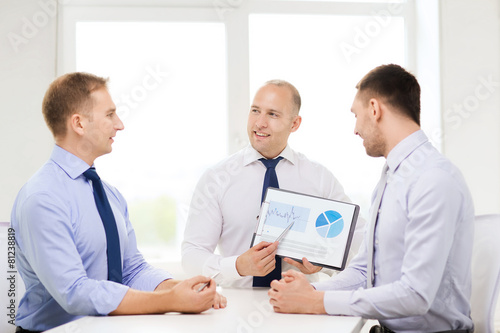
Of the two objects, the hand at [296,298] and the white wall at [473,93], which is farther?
the white wall at [473,93]

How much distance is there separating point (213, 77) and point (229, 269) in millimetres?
1868

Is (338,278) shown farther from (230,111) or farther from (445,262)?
(230,111)

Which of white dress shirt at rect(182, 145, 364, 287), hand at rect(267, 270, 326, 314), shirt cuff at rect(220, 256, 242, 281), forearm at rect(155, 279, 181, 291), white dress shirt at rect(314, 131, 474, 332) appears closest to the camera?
white dress shirt at rect(314, 131, 474, 332)

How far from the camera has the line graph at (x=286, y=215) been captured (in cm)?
213

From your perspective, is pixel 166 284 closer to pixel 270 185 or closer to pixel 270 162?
pixel 270 185

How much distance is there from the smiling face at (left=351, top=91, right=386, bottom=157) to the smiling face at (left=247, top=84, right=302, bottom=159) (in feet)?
2.30

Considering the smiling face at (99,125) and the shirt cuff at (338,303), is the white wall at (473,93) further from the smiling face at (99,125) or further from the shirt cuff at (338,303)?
the smiling face at (99,125)

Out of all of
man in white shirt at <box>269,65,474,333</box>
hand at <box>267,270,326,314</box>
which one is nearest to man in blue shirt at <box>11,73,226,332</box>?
hand at <box>267,270,326,314</box>

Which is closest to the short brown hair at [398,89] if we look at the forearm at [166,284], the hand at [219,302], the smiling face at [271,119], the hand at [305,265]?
the hand at [305,265]

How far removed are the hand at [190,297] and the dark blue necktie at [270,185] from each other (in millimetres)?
734

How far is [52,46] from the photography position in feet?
11.9

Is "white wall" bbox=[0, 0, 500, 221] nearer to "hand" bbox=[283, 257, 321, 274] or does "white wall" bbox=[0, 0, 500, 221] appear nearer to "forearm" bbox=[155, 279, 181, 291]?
"hand" bbox=[283, 257, 321, 274]

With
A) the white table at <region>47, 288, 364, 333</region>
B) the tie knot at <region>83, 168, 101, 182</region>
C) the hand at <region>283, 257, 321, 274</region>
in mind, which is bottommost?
the white table at <region>47, 288, 364, 333</region>

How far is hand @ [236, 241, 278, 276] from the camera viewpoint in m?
2.12
